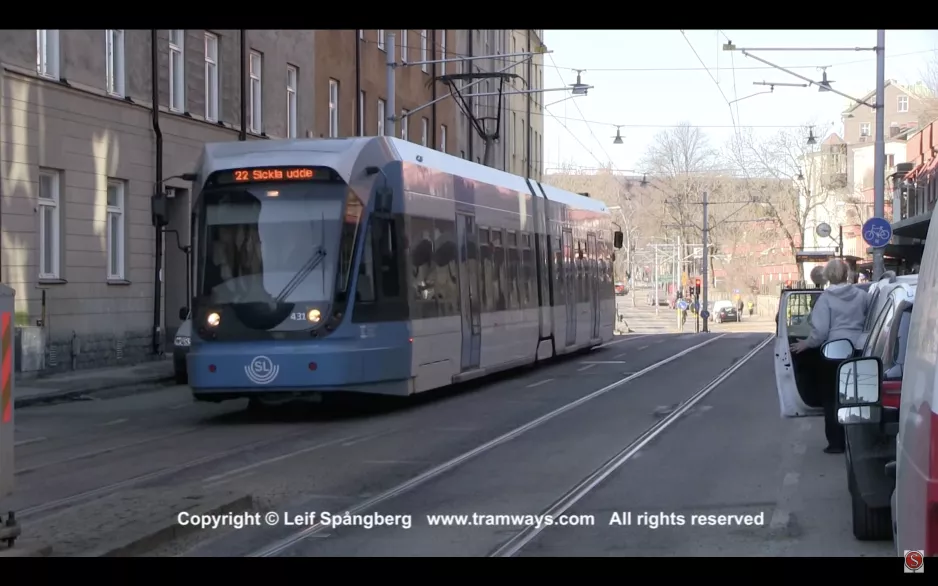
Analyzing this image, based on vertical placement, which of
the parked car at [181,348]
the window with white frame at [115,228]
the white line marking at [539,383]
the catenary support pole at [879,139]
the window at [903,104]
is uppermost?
the window at [903,104]

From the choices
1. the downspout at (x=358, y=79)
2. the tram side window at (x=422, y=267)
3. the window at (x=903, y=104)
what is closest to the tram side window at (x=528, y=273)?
the tram side window at (x=422, y=267)

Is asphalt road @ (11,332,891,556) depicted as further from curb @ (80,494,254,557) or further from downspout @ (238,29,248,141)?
downspout @ (238,29,248,141)

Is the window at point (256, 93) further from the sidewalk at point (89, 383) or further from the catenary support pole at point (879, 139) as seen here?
the catenary support pole at point (879, 139)

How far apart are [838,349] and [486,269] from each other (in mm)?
10661

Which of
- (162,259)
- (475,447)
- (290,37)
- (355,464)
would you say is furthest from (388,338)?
(290,37)

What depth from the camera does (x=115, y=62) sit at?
78.0 feet

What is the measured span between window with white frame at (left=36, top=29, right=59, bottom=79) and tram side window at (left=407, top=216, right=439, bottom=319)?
9158mm

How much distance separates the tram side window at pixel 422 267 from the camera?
14969 millimetres

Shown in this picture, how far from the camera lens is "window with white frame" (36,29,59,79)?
2117 centimetres

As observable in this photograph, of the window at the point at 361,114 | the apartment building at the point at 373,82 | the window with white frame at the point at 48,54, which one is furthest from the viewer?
the window at the point at 361,114

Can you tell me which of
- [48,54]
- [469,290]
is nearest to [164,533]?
[469,290]

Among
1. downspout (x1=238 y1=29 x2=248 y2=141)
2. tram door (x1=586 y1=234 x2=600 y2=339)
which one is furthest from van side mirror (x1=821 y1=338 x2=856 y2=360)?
downspout (x1=238 y1=29 x2=248 y2=141)

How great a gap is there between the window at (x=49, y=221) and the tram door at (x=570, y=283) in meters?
A: 9.16
